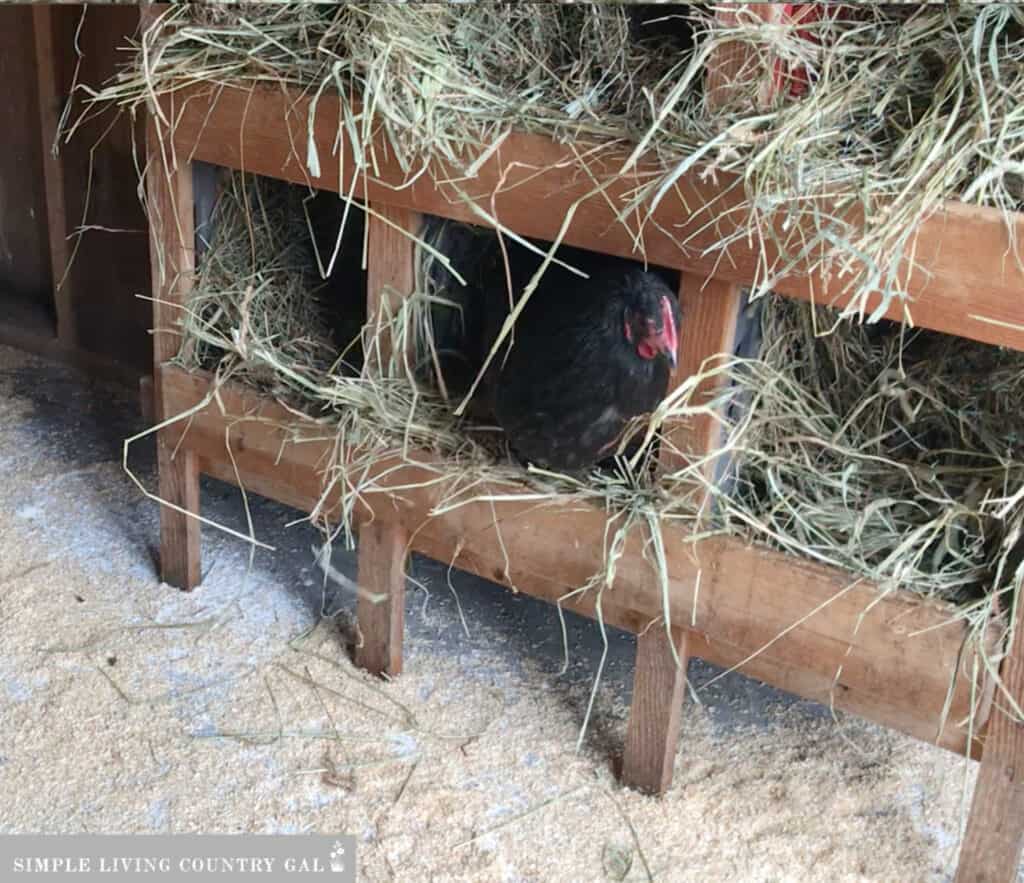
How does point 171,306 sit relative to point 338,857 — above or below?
above

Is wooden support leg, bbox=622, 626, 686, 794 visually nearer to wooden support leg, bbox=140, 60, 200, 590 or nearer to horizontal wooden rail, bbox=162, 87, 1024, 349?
horizontal wooden rail, bbox=162, 87, 1024, 349

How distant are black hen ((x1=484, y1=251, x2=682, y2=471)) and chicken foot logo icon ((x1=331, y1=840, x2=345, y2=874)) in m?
0.69

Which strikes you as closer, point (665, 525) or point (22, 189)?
point (665, 525)

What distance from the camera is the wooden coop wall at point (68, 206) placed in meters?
3.18

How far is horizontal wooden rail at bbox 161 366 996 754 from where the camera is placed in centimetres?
170

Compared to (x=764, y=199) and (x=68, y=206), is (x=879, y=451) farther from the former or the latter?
(x=68, y=206)

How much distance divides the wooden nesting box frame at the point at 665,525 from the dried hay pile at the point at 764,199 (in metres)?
0.04

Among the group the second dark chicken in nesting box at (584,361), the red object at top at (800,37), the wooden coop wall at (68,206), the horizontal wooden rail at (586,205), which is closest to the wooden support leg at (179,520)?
the horizontal wooden rail at (586,205)

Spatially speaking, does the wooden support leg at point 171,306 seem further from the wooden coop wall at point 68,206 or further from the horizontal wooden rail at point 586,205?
the wooden coop wall at point 68,206

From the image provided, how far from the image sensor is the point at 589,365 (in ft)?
6.03

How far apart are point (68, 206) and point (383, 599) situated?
190cm

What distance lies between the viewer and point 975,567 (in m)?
1.71

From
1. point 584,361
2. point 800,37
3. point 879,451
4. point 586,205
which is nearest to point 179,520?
point 584,361
